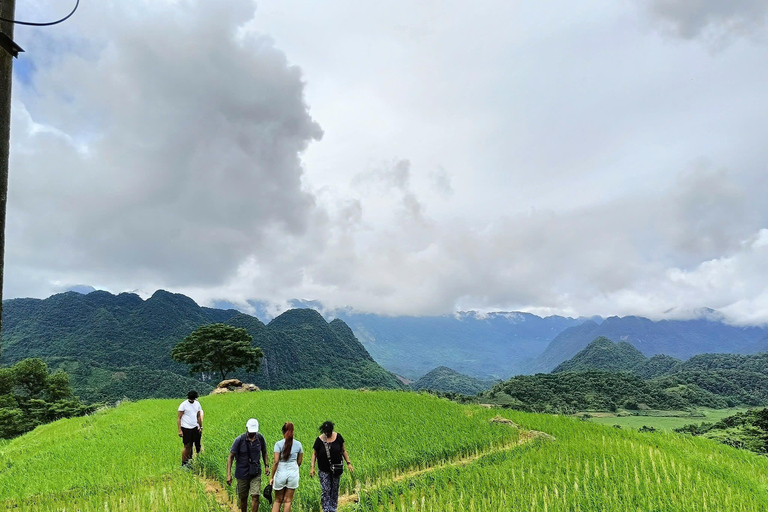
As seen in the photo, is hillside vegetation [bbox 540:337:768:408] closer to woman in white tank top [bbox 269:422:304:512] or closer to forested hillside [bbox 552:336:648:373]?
forested hillside [bbox 552:336:648:373]

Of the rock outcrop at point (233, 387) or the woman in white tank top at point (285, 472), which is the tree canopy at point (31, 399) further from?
the woman in white tank top at point (285, 472)

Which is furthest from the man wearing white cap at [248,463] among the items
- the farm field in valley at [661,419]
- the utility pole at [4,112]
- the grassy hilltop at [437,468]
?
the farm field in valley at [661,419]

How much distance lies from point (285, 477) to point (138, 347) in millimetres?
104480

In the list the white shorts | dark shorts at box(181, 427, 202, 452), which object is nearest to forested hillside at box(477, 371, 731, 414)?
dark shorts at box(181, 427, 202, 452)

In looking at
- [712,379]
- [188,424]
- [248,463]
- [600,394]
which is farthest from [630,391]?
[248,463]

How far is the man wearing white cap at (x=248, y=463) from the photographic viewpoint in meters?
8.45

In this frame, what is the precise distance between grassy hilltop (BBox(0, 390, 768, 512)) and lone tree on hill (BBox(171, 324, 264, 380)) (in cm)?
2567

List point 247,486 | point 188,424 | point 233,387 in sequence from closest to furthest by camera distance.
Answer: point 247,486
point 188,424
point 233,387

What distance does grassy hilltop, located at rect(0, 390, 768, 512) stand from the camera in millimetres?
A: 8578

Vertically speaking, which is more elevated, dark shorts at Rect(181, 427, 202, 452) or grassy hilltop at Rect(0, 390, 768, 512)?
dark shorts at Rect(181, 427, 202, 452)

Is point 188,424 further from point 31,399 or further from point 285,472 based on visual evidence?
point 31,399

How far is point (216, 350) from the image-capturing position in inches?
1757

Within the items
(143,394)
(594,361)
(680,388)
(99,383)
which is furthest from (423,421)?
(594,361)

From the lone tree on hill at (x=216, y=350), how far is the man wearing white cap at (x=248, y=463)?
38922mm
